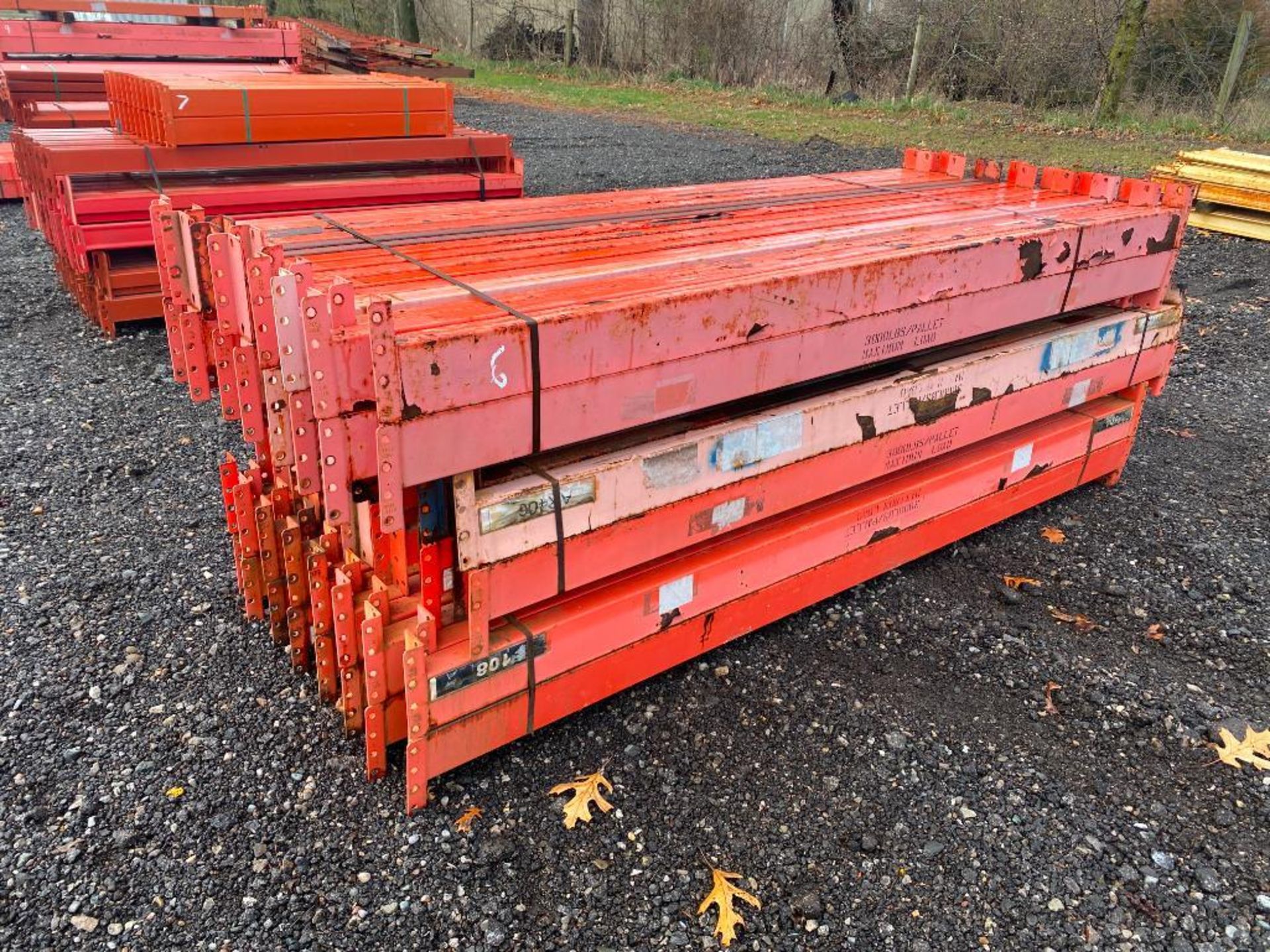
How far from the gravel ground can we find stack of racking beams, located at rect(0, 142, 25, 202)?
8.16 m

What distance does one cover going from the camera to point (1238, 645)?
12.7ft

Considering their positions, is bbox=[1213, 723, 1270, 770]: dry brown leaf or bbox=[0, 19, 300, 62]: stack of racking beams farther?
bbox=[0, 19, 300, 62]: stack of racking beams

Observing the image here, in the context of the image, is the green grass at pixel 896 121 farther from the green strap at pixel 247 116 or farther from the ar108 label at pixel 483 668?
the ar108 label at pixel 483 668

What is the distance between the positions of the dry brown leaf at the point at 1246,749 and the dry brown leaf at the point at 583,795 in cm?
213

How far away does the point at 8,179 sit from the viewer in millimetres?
11016

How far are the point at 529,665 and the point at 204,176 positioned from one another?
562 centimetres

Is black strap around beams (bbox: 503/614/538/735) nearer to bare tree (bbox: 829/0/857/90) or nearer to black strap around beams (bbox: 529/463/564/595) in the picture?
black strap around beams (bbox: 529/463/564/595)

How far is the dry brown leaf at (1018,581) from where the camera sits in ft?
14.0

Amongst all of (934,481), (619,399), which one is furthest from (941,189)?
(619,399)

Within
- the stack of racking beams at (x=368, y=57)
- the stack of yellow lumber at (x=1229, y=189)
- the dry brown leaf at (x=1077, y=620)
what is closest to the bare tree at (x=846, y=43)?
the stack of racking beams at (x=368, y=57)

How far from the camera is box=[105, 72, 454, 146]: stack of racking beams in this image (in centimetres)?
644

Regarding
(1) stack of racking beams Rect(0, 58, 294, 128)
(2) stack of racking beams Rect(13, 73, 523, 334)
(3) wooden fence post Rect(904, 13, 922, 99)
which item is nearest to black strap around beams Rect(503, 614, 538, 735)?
(2) stack of racking beams Rect(13, 73, 523, 334)

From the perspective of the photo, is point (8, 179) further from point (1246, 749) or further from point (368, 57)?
point (1246, 749)

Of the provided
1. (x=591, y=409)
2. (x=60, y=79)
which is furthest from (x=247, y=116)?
(x=60, y=79)
